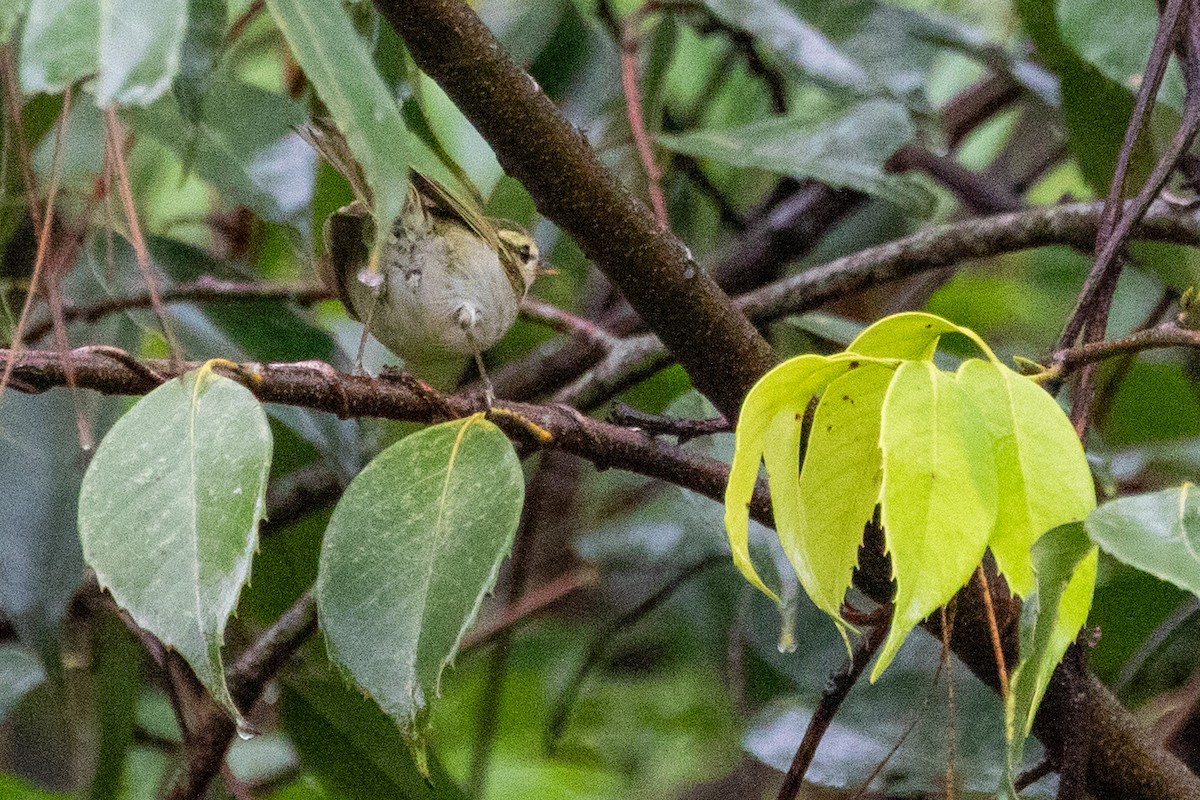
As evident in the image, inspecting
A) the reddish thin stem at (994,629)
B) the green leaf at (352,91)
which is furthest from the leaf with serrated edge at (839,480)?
the green leaf at (352,91)

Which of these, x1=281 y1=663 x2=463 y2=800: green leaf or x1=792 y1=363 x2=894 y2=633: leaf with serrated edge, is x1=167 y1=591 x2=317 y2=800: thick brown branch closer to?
x1=281 y1=663 x2=463 y2=800: green leaf

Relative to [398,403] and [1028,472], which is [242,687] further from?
[1028,472]

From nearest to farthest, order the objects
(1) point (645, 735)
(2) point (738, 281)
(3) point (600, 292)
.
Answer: (2) point (738, 281) → (3) point (600, 292) → (1) point (645, 735)

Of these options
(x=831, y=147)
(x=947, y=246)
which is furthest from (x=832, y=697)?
(x=831, y=147)

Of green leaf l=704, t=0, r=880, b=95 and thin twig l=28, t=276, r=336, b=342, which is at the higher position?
green leaf l=704, t=0, r=880, b=95

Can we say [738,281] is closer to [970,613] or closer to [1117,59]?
[1117,59]

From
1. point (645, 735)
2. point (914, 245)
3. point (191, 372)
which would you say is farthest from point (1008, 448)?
point (645, 735)

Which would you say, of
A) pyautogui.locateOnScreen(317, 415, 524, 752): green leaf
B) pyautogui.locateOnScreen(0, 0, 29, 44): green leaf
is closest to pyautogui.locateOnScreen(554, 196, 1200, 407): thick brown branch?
pyautogui.locateOnScreen(317, 415, 524, 752): green leaf
